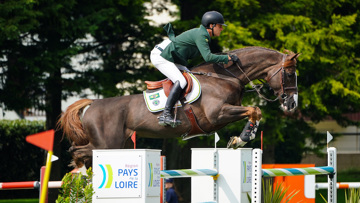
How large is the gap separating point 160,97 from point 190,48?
0.69 metres

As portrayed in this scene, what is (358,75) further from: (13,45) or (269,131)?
(13,45)

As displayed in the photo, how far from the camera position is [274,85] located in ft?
24.4

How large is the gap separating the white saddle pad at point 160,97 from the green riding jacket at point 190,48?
0.92ft

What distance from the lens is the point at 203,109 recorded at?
731 cm

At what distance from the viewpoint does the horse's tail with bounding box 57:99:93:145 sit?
7836 millimetres

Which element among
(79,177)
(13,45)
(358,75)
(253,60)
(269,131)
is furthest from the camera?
(269,131)

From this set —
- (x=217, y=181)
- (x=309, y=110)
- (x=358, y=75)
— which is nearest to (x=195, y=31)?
(x=217, y=181)

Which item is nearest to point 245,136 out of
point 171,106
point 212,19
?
point 171,106

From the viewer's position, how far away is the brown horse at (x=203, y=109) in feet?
23.9

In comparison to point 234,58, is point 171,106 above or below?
below

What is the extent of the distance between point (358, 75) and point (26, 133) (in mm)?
9065

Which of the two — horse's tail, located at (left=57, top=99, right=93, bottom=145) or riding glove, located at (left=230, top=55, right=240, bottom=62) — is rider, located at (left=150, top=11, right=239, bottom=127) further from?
horse's tail, located at (left=57, top=99, right=93, bottom=145)

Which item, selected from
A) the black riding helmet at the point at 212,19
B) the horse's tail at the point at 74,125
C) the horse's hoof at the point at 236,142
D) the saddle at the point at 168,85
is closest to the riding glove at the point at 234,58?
the black riding helmet at the point at 212,19

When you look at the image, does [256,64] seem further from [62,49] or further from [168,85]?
[62,49]
